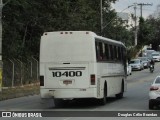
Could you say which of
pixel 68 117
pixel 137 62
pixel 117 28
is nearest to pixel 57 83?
pixel 68 117

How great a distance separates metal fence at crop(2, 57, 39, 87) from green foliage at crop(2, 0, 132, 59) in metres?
0.82

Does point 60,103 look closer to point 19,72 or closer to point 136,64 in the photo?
point 19,72

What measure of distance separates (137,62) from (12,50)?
29.8 metres

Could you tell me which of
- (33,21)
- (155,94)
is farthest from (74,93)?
(33,21)

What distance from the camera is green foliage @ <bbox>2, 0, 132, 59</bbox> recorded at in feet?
152

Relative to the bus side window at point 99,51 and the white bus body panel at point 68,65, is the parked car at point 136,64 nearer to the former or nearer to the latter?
the bus side window at point 99,51

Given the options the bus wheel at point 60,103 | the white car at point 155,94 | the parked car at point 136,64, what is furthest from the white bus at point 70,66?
the parked car at point 136,64

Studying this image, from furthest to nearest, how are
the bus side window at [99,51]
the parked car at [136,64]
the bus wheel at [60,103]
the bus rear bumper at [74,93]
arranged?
the parked car at [136,64] < the bus wheel at [60,103] < the bus side window at [99,51] < the bus rear bumper at [74,93]


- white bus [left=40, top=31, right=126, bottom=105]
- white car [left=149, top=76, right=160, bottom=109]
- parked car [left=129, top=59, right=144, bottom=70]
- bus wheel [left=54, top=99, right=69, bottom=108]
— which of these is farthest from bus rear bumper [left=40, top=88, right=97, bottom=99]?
parked car [left=129, top=59, right=144, bottom=70]

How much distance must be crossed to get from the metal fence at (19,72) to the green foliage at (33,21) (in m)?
0.82

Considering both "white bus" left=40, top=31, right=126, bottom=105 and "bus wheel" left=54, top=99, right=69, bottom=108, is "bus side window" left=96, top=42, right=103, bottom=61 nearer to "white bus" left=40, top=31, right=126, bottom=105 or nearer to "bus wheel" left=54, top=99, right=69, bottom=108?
"white bus" left=40, top=31, right=126, bottom=105

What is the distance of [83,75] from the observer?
23.4 meters

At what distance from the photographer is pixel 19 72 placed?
45.5 metres

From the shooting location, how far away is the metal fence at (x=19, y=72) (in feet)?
143
